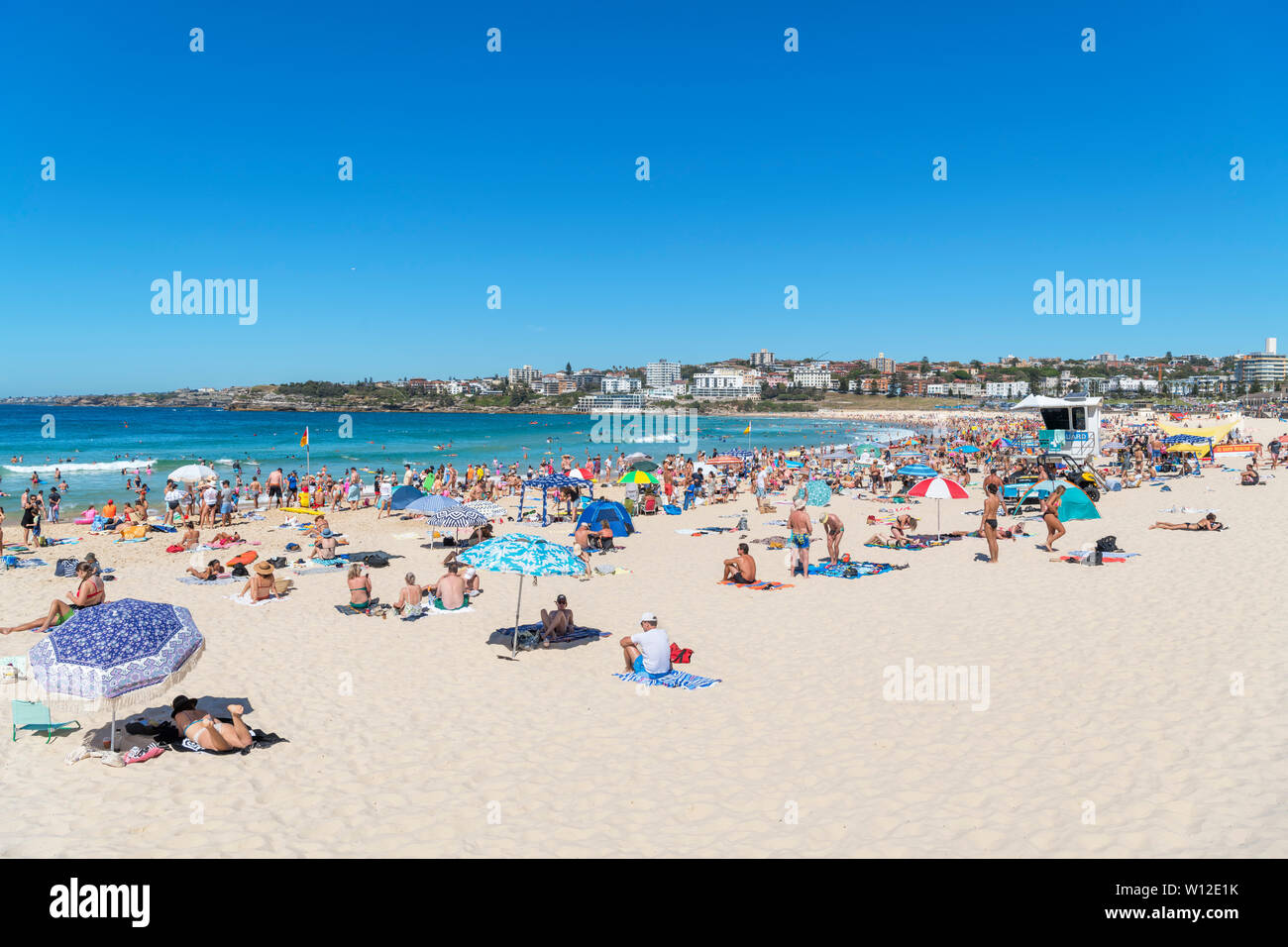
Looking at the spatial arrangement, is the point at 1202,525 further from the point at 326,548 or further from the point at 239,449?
the point at 239,449

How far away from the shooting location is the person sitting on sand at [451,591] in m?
9.93

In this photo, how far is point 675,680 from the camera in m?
7.24

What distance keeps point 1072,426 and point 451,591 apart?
2617 cm

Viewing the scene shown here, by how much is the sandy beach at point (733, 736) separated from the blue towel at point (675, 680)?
0.13 metres

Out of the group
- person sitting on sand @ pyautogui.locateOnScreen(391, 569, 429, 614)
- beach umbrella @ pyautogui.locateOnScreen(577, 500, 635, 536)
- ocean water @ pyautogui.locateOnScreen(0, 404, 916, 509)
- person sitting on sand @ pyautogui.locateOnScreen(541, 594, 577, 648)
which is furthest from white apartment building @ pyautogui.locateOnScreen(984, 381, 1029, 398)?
person sitting on sand @ pyautogui.locateOnScreen(391, 569, 429, 614)

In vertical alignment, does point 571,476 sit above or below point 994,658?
above

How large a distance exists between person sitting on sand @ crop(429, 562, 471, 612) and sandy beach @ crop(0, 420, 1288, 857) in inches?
10.3

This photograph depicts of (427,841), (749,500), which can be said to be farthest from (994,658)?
(749,500)

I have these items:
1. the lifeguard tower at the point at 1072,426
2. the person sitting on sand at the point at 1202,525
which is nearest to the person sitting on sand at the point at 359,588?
the person sitting on sand at the point at 1202,525

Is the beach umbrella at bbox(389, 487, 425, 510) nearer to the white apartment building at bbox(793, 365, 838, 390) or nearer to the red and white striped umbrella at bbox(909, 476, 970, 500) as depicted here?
the red and white striped umbrella at bbox(909, 476, 970, 500)

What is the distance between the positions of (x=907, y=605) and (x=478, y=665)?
18.7 ft

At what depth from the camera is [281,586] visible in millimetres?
10617

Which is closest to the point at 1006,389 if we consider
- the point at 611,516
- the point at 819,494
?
the point at 819,494

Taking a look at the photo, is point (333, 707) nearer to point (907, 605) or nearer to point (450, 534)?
point (907, 605)
